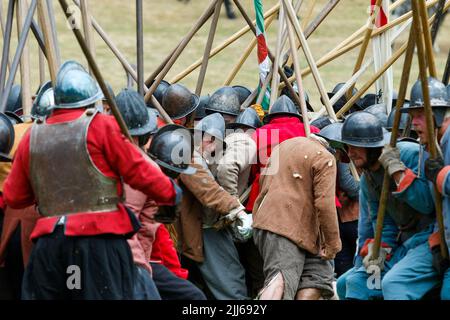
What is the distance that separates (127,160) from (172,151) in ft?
3.24

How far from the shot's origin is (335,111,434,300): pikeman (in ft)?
27.6

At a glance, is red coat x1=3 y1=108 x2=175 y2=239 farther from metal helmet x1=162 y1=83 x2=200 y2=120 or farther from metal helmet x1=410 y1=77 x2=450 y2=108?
metal helmet x1=162 y1=83 x2=200 y2=120

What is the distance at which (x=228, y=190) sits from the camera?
9906mm

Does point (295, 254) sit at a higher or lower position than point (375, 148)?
lower

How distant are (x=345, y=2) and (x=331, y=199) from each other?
83.0ft

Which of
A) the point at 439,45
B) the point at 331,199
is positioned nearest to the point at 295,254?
the point at 331,199

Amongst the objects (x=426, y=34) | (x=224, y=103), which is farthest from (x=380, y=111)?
(x=426, y=34)

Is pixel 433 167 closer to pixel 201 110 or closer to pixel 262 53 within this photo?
pixel 201 110

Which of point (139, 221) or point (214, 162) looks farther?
point (214, 162)

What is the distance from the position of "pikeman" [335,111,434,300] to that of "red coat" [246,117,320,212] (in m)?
1.26

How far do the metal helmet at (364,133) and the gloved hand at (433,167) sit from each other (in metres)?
0.66

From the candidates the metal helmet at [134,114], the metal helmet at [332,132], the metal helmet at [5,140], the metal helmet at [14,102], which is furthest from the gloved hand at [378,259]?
the metal helmet at [14,102]

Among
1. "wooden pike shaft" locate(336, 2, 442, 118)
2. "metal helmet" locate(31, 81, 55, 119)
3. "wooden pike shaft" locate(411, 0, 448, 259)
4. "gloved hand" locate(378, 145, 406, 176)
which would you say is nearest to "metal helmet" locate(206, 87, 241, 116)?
"wooden pike shaft" locate(336, 2, 442, 118)
